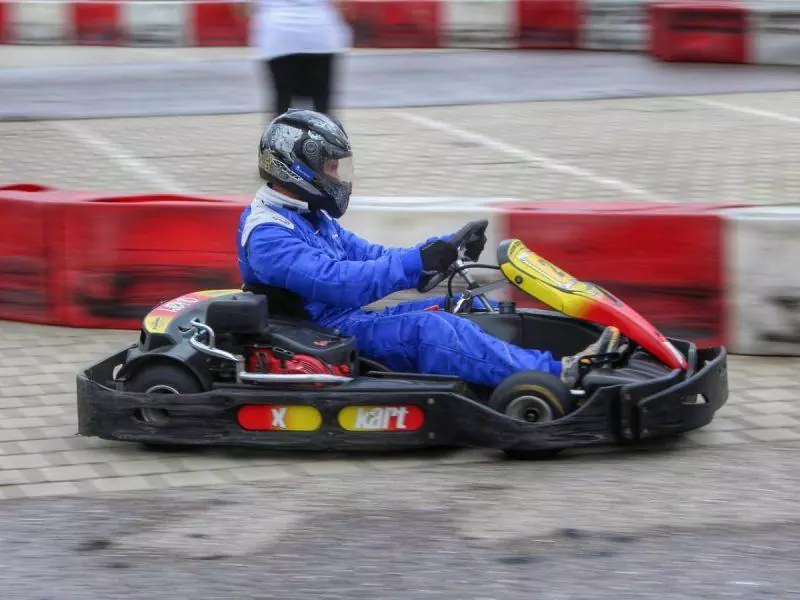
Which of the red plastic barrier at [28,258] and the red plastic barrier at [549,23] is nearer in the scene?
the red plastic barrier at [28,258]

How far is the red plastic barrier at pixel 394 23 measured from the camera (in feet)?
57.0

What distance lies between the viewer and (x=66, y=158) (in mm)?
11320

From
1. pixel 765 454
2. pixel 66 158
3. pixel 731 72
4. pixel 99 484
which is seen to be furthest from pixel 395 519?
pixel 731 72

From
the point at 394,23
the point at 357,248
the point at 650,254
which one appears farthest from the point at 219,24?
the point at 357,248

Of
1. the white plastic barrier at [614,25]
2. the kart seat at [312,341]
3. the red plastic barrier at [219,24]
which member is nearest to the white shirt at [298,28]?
the kart seat at [312,341]

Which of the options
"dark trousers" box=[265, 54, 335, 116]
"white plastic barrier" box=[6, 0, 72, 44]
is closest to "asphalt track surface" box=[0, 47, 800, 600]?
"dark trousers" box=[265, 54, 335, 116]

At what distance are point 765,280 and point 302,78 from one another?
367cm

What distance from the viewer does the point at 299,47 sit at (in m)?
9.06

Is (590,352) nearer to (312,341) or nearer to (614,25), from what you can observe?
(312,341)

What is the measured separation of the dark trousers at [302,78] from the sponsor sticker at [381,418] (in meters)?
4.30

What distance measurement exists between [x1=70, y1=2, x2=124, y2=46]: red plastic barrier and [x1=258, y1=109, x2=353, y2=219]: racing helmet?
1335 cm

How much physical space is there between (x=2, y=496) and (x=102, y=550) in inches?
28.6

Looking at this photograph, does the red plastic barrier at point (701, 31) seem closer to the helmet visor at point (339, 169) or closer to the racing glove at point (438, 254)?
the helmet visor at point (339, 169)

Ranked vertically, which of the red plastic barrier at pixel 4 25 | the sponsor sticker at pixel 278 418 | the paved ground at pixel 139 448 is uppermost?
the red plastic barrier at pixel 4 25
